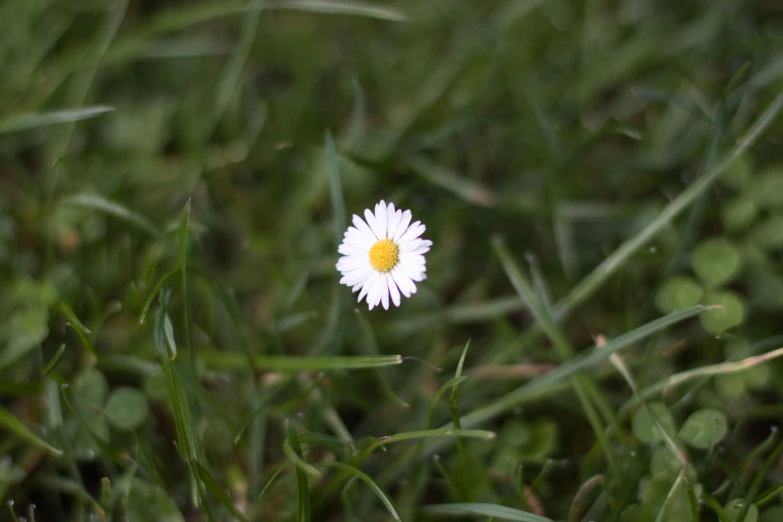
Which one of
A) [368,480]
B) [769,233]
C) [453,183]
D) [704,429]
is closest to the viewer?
[368,480]

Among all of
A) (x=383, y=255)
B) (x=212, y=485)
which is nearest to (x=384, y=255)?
(x=383, y=255)

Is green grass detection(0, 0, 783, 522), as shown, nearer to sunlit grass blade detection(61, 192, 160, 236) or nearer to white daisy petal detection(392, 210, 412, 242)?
sunlit grass blade detection(61, 192, 160, 236)

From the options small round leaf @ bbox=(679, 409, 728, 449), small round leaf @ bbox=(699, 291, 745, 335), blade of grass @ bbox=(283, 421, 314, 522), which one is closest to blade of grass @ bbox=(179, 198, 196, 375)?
blade of grass @ bbox=(283, 421, 314, 522)

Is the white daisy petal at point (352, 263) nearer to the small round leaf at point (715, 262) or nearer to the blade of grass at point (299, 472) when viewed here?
the blade of grass at point (299, 472)

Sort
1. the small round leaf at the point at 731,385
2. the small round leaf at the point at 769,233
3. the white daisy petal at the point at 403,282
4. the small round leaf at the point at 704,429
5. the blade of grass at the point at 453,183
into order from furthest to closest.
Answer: the blade of grass at the point at 453,183 → the small round leaf at the point at 769,233 → the small round leaf at the point at 731,385 → the small round leaf at the point at 704,429 → the white daisy petal at the point at 403,282

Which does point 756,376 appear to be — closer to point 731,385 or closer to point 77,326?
point 731,385

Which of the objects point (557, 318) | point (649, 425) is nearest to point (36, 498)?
point (557, 318)

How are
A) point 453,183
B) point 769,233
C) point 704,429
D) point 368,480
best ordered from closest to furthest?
point 368,480, point 704,429, point 769,233, point 453,183

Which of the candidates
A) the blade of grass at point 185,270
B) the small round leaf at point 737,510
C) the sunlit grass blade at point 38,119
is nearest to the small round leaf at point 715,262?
the small round leaf at point 737,510
